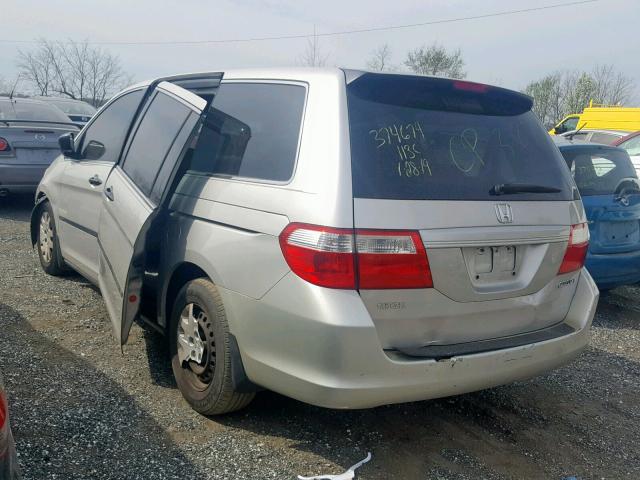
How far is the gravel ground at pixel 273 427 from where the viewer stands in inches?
109

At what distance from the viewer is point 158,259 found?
3.45 meters

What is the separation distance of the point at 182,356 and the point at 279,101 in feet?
4.89

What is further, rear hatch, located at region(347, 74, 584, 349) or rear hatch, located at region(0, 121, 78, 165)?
rear hatch, located at region(0, 121, 78, 165)

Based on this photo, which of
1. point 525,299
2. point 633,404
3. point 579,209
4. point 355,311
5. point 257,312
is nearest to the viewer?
point 355,311

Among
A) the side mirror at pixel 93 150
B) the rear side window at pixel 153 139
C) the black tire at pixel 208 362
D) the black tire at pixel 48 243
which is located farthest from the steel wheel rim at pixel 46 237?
the black tire at pixel 208 362

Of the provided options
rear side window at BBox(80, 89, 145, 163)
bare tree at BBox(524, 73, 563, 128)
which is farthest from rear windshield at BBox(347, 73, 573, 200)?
bare tree at BBox(524, 73, 563, 128)

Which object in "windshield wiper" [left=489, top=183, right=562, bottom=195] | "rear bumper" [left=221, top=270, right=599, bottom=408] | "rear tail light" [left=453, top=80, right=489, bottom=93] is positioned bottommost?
"rear bumper" [left=221, top=270, right=599, bottom=408]

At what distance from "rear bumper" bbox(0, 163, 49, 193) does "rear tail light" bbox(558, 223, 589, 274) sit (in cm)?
697

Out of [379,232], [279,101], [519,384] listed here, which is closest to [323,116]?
[279,101]

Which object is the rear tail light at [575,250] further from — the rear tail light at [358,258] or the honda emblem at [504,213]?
the rear tail light at [358,258]

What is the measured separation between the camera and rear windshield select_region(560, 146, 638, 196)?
5.28 metres

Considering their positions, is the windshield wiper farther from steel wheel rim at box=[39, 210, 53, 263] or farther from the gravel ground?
steel wheel rim at box=[39, 210, 53, 263]

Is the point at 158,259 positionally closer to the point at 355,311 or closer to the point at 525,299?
the point at 355,311

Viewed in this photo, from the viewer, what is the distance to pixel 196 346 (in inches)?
123
